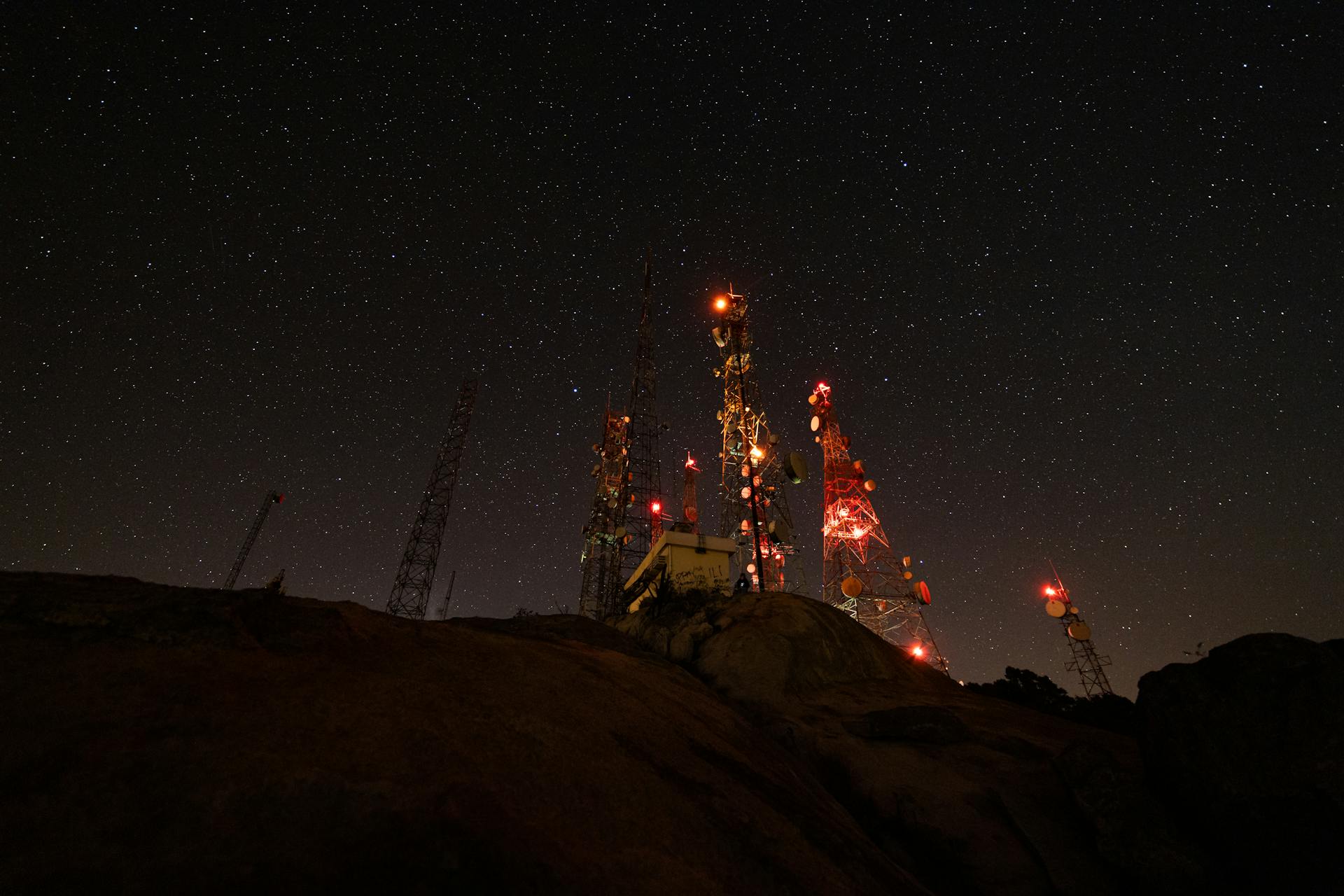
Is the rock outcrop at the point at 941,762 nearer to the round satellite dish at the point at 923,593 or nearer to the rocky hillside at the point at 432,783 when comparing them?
the rocky hillside at the point at 432,783

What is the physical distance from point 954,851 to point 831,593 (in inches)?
1136

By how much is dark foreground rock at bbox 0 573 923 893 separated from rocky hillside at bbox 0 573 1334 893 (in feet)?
0.06

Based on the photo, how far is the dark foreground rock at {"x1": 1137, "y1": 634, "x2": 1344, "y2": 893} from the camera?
689 centimetres

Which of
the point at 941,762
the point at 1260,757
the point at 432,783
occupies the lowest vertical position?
the point at 941,762

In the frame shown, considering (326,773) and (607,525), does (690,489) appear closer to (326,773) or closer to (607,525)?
(607,525)

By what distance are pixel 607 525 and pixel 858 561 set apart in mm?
20074

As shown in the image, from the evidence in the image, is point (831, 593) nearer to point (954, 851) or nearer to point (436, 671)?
point (954, 851)

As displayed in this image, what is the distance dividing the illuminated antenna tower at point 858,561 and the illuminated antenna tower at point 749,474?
22.2ft

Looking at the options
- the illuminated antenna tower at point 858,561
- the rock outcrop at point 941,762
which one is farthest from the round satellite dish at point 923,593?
the rock outcrop at point 941,762

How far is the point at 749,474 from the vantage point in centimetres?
2803

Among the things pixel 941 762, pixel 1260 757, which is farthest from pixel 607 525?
pixel 1260 757

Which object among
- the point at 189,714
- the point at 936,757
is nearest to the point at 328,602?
the point at 189,714

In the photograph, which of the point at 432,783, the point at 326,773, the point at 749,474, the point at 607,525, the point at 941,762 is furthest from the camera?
the point at 607,525

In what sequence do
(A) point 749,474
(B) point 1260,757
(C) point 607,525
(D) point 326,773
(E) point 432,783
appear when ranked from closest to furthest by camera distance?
(D) point 326,773 → (E) point 432,783 → (B) point 1260,757 → (A) point 749,474 → (C) point 607,525
